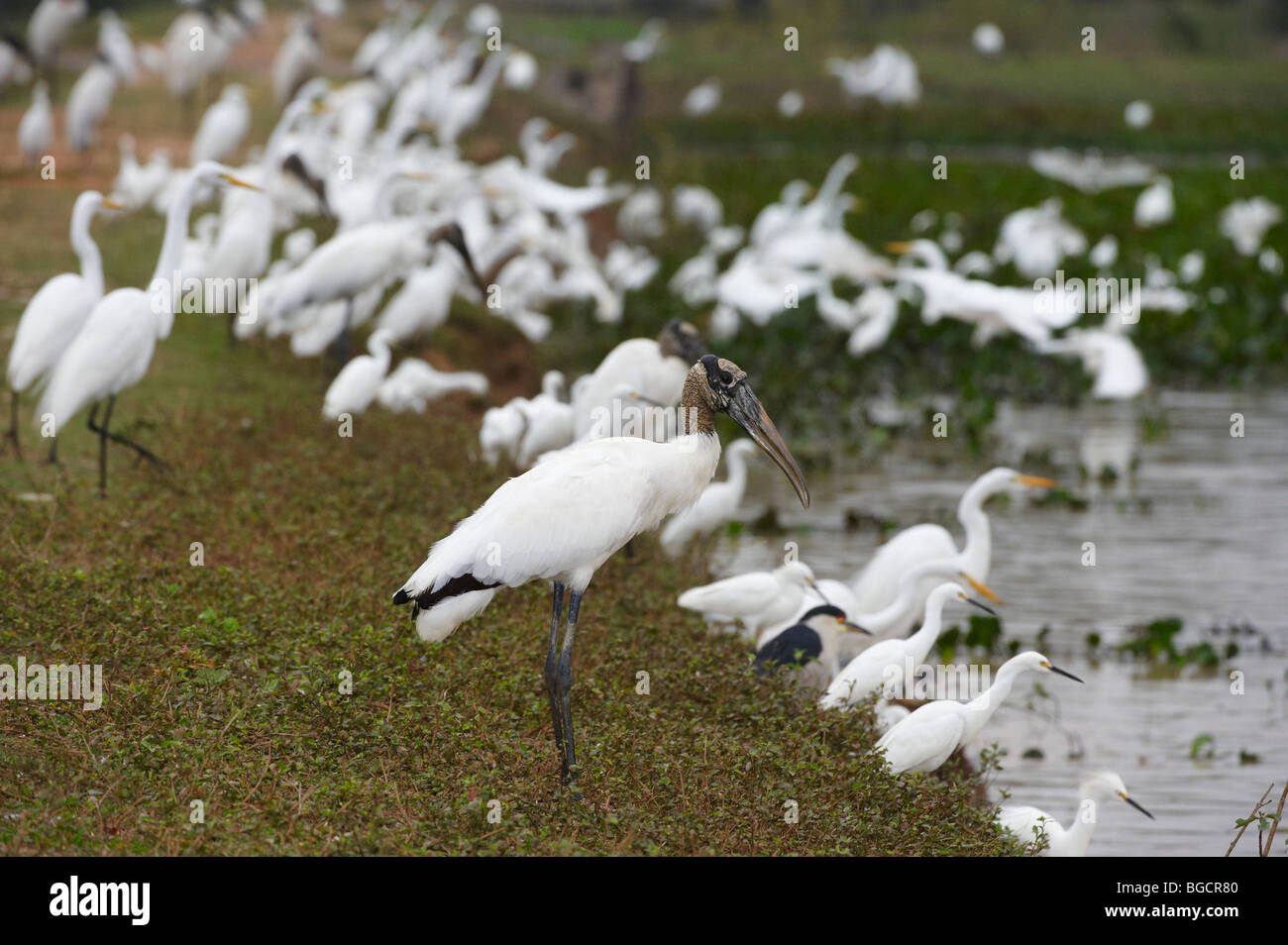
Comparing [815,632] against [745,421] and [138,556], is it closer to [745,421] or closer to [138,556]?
[745,421]

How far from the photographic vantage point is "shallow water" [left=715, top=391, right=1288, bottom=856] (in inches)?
267

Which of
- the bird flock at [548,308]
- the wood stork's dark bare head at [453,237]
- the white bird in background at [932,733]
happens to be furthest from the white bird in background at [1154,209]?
the white bird in background at [932,733]

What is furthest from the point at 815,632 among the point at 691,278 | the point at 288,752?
the point at 691,278

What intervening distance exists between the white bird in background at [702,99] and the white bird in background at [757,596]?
28281mm

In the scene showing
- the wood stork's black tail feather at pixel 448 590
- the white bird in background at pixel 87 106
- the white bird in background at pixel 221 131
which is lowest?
the wood stork's black tail feather at pixel 448 590

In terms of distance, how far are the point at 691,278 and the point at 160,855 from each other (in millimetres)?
14110

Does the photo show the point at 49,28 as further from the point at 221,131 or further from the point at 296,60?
the point at 221,131

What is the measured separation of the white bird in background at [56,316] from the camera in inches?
343

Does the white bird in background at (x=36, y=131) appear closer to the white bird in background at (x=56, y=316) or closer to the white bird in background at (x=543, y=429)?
the white bird in background at (x=56, y=316)

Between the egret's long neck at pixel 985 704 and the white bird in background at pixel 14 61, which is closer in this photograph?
the egret's long neck at pixel 985 704

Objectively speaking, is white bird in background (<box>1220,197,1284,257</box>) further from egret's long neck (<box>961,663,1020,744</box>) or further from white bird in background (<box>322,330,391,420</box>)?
egret's long neck (<box>961,663,1020,744</box>)

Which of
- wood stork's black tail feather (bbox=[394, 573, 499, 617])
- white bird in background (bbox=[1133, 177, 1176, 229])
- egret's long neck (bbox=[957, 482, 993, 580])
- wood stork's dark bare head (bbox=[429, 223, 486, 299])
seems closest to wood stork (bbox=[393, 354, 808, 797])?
wood stork's black tail feather (bbox=[394, 573, 499, 617])

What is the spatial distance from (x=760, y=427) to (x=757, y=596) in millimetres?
1731

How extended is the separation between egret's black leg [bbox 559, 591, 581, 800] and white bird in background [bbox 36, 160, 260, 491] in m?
3.68
